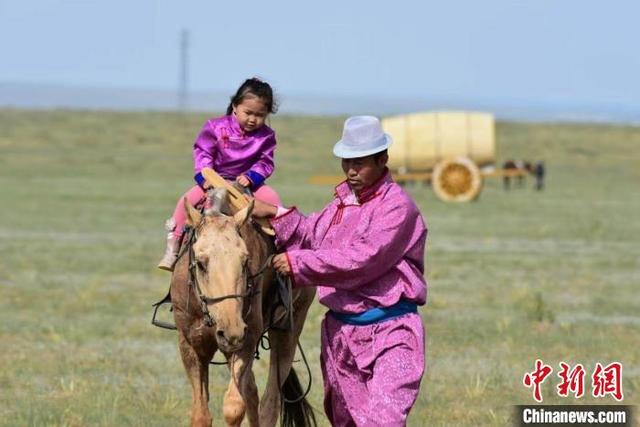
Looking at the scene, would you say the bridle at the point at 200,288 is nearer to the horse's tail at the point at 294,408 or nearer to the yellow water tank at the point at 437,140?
the horse's tail at the point at 294,408

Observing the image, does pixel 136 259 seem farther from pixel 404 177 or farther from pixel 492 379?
pixel 404 177

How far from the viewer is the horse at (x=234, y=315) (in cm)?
657

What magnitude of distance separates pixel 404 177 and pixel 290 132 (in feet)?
148

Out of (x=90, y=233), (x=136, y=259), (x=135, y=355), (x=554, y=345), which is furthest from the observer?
(x=90, y=233)

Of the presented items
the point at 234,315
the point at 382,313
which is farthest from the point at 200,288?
the point at 382,313

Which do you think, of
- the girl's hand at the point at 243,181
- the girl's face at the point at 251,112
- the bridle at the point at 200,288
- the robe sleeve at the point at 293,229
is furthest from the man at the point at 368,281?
the girl's face at the point at 251,112

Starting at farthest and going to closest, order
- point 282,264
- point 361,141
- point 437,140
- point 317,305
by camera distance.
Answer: point 437,140
point 317,305
point 282,264
point 361,141

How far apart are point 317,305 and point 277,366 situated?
839 centimetres

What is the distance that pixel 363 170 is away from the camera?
6.92m

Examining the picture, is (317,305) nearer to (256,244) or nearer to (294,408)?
(294,408)

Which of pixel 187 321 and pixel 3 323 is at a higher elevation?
pixel 187 321

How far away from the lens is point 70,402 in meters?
10.1

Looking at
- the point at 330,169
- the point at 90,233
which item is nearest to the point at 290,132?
the point at 330,169

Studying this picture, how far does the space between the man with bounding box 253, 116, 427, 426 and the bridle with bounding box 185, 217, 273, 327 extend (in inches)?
8.5
